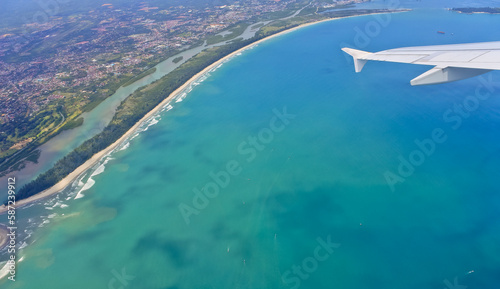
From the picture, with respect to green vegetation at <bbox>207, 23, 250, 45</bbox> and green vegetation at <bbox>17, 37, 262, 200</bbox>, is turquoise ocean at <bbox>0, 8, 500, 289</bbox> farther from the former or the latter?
green vegetation at <bbox>207, 23, 250, 45</bbox>

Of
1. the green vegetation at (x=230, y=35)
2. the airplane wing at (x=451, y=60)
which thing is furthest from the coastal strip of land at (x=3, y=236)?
the green vegetation at (x=230, y=35)

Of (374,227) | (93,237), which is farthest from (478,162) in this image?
(93,237)

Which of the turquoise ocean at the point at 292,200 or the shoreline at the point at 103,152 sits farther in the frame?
the shoreline at the point at 103,152

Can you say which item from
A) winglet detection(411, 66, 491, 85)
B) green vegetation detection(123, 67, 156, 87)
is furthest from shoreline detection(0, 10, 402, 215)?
winglet detection(411, 66, 491, 85)

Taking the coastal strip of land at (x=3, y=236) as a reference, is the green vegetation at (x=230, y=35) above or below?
above

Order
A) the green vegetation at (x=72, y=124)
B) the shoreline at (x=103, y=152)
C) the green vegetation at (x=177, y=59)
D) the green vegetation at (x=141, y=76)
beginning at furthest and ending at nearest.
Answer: the green vegetation at (x=177, y=59) < the green vegetation at (x=141, y=76) < the green vegetation at (x=72, y=124) < the shoreline at (x=103, y=152)

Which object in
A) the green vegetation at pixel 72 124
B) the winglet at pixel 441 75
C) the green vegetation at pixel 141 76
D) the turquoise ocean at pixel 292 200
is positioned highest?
the winglet at pixel 441 75

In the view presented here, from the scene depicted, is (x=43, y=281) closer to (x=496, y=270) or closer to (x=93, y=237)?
(x=93, y=237)

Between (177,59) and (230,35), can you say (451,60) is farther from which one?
(230,35)

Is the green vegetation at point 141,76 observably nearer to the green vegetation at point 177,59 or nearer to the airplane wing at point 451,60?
the green vegetation at point 177,59
